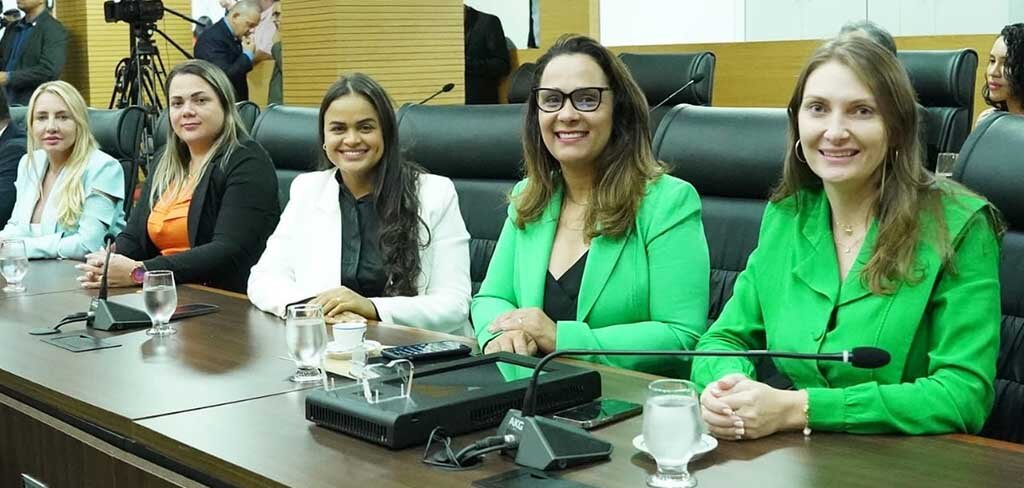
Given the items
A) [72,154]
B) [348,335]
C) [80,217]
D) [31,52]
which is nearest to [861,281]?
[348,335]

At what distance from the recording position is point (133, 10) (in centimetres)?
688

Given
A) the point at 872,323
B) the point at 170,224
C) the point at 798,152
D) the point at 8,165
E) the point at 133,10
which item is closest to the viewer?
the point at 872,323

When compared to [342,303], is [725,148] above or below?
above

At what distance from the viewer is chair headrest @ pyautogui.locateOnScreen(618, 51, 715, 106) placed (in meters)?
3.54

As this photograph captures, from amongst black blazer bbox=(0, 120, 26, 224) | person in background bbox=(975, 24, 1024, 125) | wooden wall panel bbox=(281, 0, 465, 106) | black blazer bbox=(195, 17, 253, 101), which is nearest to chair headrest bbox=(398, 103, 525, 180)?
person in background bbox=(975, 24, 1024, 125)

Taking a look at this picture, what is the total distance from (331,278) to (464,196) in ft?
2.51

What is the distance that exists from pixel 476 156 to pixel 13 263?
1.29 m

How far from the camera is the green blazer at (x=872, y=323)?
5.50 feet

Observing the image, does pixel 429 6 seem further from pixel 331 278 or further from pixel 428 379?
pixel 428 379

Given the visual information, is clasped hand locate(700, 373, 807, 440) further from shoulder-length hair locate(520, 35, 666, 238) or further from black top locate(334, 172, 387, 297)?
black top locate(334, 172, 387, 297)

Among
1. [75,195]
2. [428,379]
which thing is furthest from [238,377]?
[75,195]

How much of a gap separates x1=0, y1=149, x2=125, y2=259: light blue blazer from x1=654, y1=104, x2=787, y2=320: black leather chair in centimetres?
195

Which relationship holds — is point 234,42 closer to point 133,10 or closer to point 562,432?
point 133,10

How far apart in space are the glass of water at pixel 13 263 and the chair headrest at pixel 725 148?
63.2 inches
